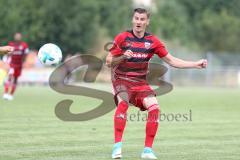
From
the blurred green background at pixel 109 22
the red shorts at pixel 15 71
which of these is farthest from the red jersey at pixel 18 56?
the blurred green background at pixel 109 22

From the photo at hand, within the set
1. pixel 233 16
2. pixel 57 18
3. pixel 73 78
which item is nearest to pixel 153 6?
pixel 233 16

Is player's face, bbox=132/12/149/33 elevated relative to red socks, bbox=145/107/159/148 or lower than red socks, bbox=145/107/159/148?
elevated

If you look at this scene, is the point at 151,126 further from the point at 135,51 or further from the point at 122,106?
the point at 135,51

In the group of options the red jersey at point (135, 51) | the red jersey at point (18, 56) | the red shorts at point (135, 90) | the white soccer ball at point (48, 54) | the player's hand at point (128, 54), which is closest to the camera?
the player's hand at point (128, 54)

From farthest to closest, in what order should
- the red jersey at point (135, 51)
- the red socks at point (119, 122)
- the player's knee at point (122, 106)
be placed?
the red jersey at point (135, 51) → the player's knee at point (122, 106) → the red socks at point (119, 122)

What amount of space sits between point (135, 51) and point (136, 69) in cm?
30

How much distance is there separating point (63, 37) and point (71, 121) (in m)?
42.4

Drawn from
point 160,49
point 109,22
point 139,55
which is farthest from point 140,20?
point 109,22

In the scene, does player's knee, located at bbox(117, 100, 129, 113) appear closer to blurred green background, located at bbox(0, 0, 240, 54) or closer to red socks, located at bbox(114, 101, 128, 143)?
red socks, located at bbox(114, 101, 128, 143)

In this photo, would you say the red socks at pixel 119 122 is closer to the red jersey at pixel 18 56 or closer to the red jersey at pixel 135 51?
the red jersey at pixel 135 51

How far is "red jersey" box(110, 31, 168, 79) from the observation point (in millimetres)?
9883

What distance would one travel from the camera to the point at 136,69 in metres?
10.1

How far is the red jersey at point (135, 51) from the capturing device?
9883 mm

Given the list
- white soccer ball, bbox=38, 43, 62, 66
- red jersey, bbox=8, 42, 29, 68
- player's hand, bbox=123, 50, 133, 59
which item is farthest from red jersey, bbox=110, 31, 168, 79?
red jersey, bbox=8, 42, 29, 68
